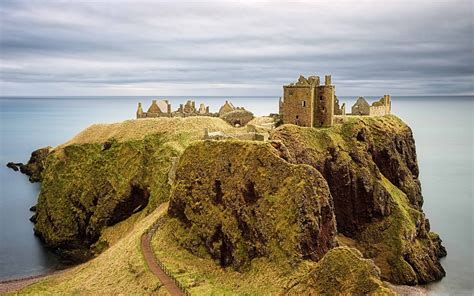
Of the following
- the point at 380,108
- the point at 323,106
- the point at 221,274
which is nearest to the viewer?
the point at 221,274

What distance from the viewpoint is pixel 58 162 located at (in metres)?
108

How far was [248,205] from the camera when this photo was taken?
199ft

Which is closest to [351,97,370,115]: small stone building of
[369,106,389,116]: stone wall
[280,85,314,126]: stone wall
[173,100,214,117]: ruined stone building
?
[369,106,389,116]: stone wall

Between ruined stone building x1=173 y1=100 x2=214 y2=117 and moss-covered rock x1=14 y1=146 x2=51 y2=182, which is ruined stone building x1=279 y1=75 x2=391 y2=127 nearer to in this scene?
ruined stone building x1=173 y1=100 x2=214 y2=117

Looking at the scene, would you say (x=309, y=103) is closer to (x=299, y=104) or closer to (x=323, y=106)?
(x=299, y=104)

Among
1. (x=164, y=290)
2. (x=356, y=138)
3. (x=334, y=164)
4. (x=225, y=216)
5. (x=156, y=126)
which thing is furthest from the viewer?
(x=156, y=126)

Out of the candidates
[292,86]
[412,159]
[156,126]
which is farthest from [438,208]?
[156,126]

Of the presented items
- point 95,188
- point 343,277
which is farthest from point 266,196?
point 95,188

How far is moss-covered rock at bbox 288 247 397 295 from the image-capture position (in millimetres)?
44094

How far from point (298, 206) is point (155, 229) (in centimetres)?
2198

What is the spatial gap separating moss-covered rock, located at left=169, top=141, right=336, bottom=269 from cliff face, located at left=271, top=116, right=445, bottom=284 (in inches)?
694

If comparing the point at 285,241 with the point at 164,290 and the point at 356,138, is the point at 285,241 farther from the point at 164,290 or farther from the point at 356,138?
the point at 356,138

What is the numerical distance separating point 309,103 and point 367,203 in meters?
19.0

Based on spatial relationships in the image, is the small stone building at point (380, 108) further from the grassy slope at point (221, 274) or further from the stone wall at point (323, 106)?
the grassy slope at point (221, 274)
